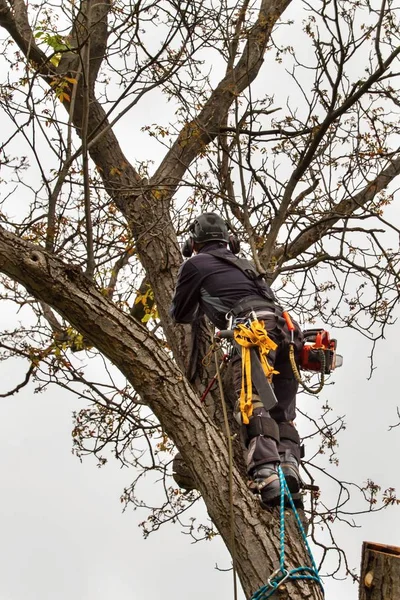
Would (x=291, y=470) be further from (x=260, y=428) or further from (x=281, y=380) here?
(x=281, y=380)

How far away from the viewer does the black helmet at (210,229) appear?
19.0 ft

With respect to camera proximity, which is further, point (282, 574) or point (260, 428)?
A: point (260, 428)

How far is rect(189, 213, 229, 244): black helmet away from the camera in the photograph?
19.0 feet

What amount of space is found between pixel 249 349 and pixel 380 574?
211cm

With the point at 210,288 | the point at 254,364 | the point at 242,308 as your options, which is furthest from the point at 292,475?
the point at 210,288

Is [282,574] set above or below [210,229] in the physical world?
below

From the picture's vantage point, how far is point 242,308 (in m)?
5.20

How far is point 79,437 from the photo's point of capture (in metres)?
8.02

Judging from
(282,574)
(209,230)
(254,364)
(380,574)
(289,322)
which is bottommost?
(380,574)

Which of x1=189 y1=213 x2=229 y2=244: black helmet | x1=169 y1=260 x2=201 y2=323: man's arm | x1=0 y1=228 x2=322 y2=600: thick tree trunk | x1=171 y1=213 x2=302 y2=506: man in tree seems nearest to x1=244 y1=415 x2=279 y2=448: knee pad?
x1=171 y1=213 x2=302 y2=506: man in tree

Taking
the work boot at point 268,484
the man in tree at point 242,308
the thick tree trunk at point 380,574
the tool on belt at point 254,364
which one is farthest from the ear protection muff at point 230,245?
the thick tree trunk at point 380,574

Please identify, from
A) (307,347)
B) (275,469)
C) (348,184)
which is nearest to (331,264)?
(348,184)

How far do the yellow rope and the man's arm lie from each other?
616 mm

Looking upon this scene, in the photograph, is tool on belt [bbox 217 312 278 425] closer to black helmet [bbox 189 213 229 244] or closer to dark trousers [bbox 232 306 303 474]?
dark trousers [bbox 232 306 303 474]
